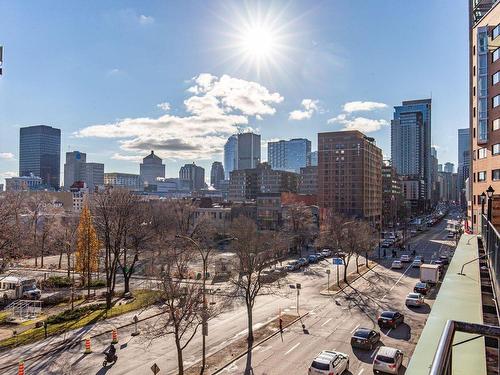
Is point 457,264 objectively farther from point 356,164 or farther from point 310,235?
point 356,164

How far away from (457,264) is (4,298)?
45385 millimetres

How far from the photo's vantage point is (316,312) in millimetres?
36500

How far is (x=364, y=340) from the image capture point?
26.4 m

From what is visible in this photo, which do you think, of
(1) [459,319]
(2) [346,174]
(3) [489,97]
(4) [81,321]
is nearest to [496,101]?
(3) [489,97]

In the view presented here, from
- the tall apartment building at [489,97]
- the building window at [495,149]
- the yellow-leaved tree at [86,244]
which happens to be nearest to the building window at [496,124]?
the tall apartment building at [489,97]

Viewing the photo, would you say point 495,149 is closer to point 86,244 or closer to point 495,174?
point 495,174

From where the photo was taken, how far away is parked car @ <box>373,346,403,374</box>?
22188mm

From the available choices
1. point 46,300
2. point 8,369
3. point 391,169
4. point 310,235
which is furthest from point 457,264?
point 391,169

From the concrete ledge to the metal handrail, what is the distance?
3.60 meters

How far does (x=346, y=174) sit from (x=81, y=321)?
101m

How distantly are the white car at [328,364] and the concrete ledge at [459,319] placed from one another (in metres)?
10.3

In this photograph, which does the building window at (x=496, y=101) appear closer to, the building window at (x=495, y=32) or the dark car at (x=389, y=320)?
the building window at (x=495, y=32)

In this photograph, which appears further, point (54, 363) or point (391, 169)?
point (391, 169)

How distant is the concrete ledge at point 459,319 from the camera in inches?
248
